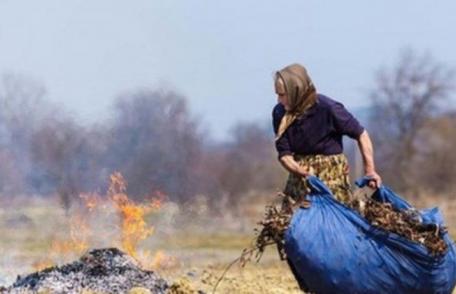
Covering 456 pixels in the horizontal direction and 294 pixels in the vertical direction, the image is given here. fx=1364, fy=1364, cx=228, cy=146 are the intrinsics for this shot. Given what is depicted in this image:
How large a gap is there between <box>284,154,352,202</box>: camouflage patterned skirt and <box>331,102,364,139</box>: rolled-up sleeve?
0.61 feet

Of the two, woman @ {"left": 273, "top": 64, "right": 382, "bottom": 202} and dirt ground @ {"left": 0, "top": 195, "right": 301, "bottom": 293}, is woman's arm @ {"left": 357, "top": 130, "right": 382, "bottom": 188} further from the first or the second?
dirt ground @ {"left": 0, "top": 195, "right": 301, "bottom": 293}

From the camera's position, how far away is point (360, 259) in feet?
26.3

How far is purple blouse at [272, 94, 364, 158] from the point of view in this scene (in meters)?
8.47

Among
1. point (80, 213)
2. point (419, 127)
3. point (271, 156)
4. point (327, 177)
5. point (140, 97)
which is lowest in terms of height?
point (327, 177)

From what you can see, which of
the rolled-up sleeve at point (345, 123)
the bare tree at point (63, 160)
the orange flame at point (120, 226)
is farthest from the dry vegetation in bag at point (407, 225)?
the bare tree at point (63, 160)

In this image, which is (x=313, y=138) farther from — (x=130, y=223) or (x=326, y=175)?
(x=130, y=223)

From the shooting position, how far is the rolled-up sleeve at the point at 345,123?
27.9ft

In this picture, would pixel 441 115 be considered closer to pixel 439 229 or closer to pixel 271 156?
pixel 271 156

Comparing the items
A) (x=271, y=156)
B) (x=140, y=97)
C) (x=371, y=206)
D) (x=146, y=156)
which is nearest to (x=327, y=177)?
(x=371, y=206)

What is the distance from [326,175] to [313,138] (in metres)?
0.25

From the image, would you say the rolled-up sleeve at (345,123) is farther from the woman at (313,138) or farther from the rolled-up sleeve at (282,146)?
the rolled-up sleeve at (282,146)

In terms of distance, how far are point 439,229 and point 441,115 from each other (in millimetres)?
22072

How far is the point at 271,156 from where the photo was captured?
22.5 metres

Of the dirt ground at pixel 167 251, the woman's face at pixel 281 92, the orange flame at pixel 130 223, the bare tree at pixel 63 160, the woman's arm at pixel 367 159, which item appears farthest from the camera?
the bare tree at pixel 63 160
